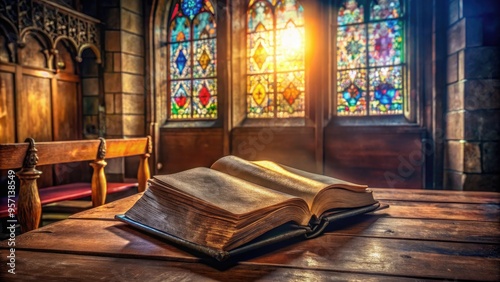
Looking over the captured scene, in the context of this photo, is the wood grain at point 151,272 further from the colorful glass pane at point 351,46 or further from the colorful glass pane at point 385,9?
the colorful glass pane at point 385,9

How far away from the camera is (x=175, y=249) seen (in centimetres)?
60

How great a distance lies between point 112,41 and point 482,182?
13.8 ft

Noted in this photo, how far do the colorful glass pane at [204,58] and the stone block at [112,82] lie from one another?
965mm

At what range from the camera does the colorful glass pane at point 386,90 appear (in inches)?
144

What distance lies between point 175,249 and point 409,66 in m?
3.63

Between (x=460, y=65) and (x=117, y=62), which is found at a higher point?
(x=117, y=62)

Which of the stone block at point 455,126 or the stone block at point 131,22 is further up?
the stone block at point 131,22

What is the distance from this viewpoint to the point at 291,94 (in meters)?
4.02

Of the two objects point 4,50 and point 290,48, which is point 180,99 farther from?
point 4,50

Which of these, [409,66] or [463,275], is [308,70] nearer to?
[409,66]

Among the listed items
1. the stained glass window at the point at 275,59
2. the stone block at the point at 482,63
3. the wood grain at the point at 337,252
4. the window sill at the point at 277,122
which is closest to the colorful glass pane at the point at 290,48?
the stained glass window at the point at 275,59

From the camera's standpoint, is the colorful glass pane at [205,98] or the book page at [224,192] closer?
the book page at [224,192]

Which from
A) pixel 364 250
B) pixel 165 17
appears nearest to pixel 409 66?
pixel 165 17

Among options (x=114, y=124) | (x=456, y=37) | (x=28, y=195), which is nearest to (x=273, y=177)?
(x=28, y=195)
